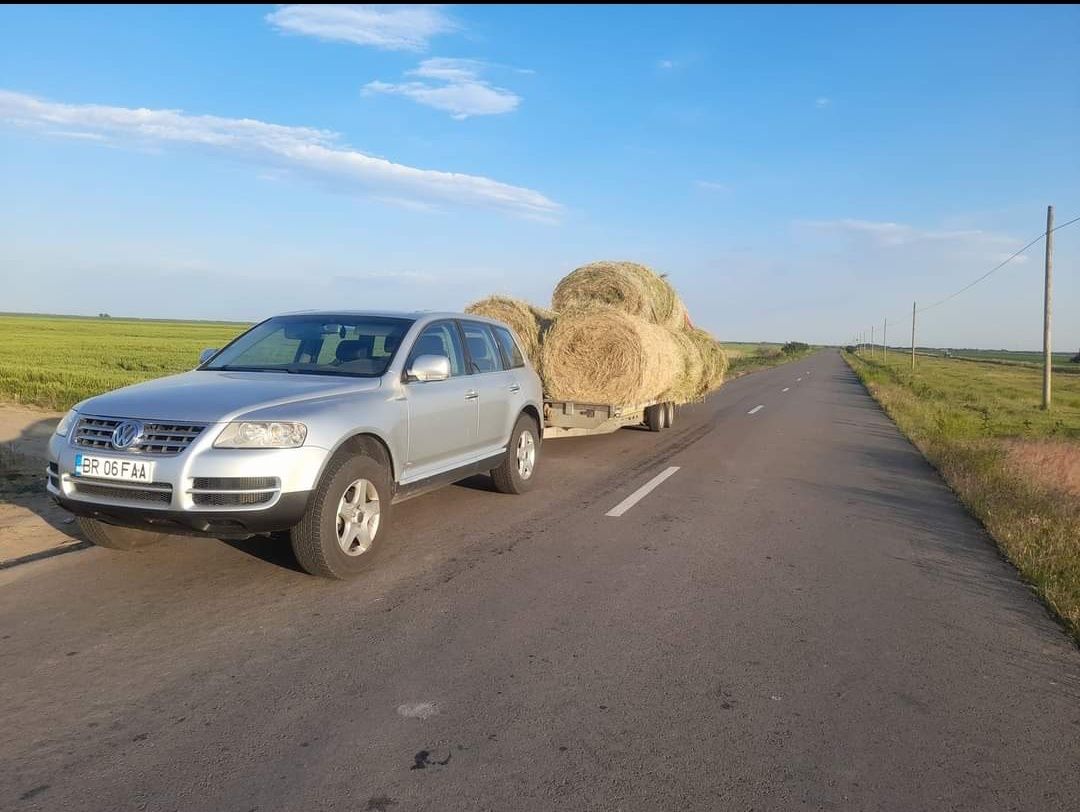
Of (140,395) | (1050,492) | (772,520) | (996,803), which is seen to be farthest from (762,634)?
(1050,492)

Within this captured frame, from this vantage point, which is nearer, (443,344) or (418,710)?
(418,710)

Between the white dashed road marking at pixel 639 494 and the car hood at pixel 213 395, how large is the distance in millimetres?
2844

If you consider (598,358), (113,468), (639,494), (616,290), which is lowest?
(639,494)

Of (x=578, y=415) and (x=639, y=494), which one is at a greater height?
(x=578, y=415)

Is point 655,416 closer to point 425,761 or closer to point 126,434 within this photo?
point 126,434

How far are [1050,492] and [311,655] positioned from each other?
26.5ft

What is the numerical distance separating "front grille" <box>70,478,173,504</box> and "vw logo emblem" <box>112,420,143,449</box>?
244mm

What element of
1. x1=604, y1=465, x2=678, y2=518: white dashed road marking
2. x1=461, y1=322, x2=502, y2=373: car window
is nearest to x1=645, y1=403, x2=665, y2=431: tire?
x1=604, y1=465, x2=678, y2=518: white dashed road marking

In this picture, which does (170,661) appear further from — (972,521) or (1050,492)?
(1050,492)

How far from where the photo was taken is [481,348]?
748 centimetres

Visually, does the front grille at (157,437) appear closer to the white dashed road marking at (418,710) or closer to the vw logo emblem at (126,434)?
the vw logo emblem at (126,434)

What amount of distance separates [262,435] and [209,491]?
0.44 metres

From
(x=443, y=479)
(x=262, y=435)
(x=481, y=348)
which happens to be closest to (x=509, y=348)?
(x=481, y=348)

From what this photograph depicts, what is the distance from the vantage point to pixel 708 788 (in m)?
Result: 2.89
